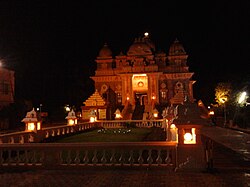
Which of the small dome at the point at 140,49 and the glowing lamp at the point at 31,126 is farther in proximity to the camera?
the small dome at the point at 140,49

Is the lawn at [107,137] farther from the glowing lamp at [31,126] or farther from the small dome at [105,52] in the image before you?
the small dome at [105,52]

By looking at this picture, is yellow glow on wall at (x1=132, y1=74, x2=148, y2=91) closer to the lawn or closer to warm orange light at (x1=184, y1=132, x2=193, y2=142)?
the lawn

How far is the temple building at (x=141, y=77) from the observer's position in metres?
52.1

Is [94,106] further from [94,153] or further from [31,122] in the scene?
[94,153]

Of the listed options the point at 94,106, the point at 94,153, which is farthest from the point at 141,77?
the point at 94,153

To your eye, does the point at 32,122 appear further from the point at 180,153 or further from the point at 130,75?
the point at 130,75

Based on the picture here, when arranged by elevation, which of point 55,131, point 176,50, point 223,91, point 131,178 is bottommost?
point 131,178

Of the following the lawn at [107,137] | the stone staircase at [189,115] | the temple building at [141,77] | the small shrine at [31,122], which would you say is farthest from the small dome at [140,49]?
the stone staircase at [189,115]

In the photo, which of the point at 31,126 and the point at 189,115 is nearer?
the point at 189,115

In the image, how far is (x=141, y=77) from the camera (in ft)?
179

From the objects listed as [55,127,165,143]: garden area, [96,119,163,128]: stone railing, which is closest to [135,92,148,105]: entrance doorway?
[96,119,163,128]: stone railing

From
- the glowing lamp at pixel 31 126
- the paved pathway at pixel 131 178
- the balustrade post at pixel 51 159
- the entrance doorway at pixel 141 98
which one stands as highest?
the entrance doorway at pixel 141 98

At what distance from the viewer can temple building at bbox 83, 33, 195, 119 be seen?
52062 mm

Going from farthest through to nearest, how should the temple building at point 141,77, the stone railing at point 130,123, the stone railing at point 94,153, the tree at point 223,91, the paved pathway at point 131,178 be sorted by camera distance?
the temple building at point 141,77, the tree at point 223,91, the stone railing at point 130,123, the stone railing at point 94,153, the paved pathway at point 131,178
